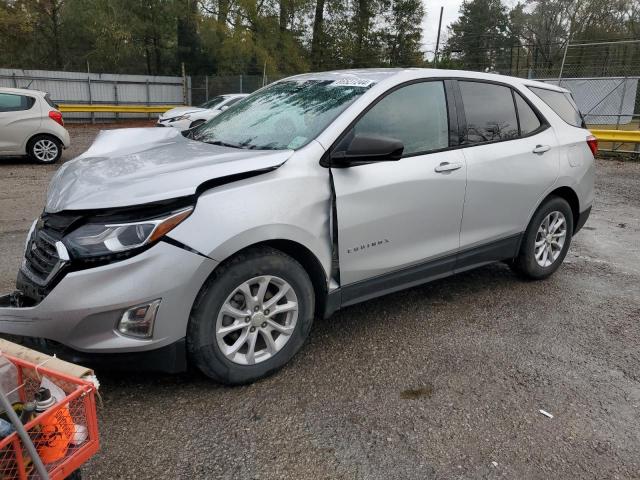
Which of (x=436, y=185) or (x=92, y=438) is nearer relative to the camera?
(x=92, y=438)

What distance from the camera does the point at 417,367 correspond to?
3.24 m

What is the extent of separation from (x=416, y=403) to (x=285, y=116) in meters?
1.99

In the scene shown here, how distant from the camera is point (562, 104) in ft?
15.7

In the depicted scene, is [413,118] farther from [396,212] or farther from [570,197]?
[570,197]

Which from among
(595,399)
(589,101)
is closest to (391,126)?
(595,399)

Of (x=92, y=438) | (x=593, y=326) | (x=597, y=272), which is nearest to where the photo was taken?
(x=92, y=438)

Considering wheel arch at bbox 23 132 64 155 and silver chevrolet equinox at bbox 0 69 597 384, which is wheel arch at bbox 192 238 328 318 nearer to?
silver chevrolet equinox at bbox 0 69 597 384

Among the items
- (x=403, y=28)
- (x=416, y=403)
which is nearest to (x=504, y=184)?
(x=416, y=403)

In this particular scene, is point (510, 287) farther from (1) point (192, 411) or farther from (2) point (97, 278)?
(2) point (97, 278)

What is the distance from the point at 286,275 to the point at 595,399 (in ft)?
6.14

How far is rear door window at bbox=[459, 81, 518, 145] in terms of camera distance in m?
3.92

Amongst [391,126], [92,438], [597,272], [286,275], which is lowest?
[597,272]

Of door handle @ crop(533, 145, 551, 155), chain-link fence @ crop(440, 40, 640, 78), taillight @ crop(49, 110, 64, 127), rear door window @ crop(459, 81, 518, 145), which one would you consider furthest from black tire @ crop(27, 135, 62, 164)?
chain-link fence @ crop(440, 40, 640, 78)

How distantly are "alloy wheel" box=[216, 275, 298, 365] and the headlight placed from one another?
0.51 metres
